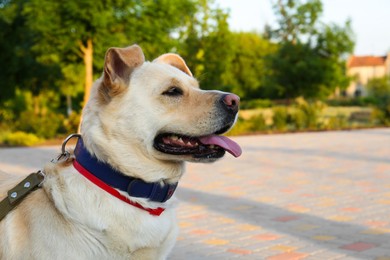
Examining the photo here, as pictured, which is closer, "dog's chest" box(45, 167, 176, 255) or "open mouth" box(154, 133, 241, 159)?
"dog's chest" box(45, 167, 176, 255)

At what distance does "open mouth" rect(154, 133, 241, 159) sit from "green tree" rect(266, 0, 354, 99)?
31756mm

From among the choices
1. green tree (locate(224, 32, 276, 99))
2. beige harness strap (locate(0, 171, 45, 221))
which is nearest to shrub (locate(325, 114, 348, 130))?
green tree (locate(224, 32, 276, 99))

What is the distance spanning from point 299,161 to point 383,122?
17.4m

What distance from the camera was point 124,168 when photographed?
2.74m

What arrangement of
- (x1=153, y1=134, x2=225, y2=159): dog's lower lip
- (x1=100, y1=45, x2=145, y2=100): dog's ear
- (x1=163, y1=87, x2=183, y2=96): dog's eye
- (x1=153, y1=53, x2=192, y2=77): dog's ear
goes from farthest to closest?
1. (x1=153, y1=53, x2=192, y2=77): dog's ear
2. (x1=163, y1=87, x2=183, y2=96): dog's eye
3. (x1=153, y1=134, x2=225, y2=159): dog's lower lip
4. (x1=100, y1=45, x2=145, y2=100): dog's ear

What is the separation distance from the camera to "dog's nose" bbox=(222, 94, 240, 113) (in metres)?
2.89

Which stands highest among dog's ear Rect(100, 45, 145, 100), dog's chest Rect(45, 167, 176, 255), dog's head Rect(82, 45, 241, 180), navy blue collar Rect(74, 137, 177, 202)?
dog's ear Rect(100, 45, 145, 100)

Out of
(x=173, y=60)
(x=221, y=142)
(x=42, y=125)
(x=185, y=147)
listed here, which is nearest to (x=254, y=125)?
(x=42, y=125)

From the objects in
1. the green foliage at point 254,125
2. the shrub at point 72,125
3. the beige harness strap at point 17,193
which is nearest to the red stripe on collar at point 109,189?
the beige harness strap at point 17,193

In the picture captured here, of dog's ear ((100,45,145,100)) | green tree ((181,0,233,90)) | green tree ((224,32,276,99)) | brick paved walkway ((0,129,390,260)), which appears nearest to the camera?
dog's ear ((100,45,145,100))

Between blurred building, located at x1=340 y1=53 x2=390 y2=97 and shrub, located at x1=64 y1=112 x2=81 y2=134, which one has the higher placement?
blurred building, located at x1=340 y1=53 x2=390 y2=97

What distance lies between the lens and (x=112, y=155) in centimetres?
272

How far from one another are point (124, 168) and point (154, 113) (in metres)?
0.36

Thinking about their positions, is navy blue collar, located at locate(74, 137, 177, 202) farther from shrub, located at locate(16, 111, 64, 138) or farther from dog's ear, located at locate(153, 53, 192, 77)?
shrub, located at locate(16, 111, 64, 138)
